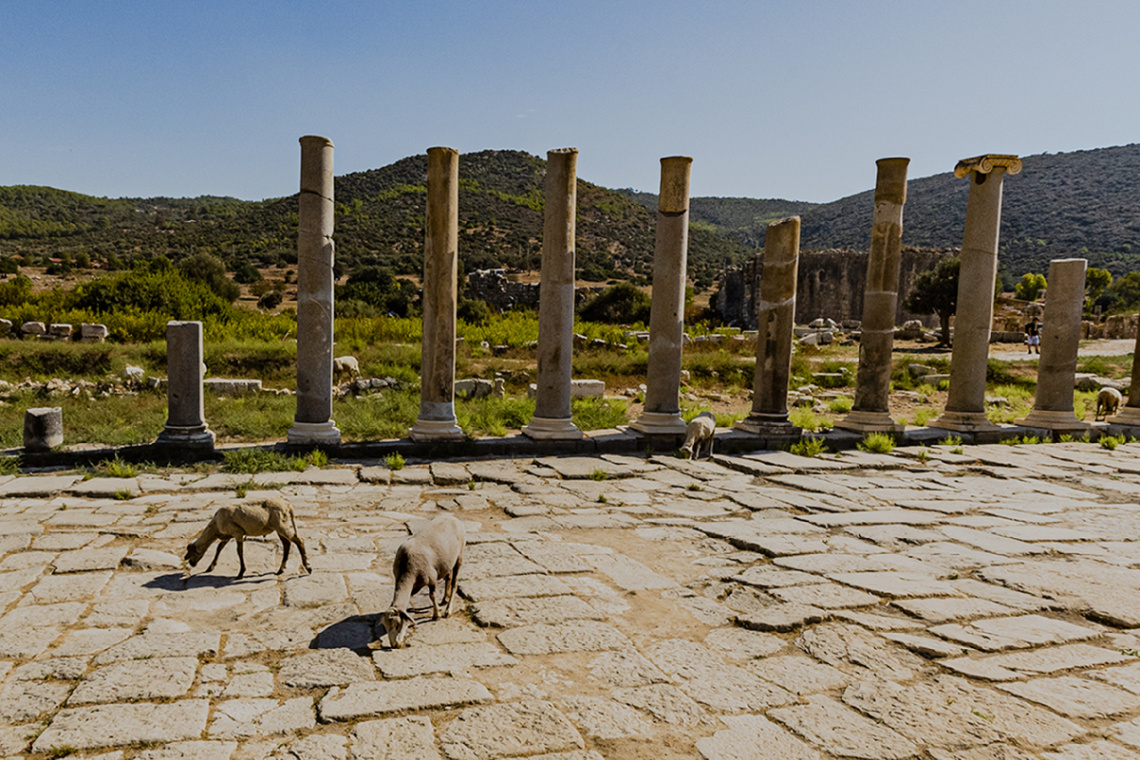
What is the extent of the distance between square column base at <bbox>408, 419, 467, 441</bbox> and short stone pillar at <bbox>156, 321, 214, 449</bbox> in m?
2.37

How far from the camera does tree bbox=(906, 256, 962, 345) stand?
1187 inches

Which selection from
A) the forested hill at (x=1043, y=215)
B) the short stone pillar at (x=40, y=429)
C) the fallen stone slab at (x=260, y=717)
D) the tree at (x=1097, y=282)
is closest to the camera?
the fallen stone slab at (x=260, y=717)

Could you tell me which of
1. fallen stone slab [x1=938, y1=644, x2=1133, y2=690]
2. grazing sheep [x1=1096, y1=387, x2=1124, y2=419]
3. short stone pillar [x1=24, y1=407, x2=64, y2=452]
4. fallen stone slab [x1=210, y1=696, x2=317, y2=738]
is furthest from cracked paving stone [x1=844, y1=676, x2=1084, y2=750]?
grazing sheep [x1=1096, y1=387, x2=1124, y2=419]

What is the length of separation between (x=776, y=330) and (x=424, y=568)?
7.75 metres

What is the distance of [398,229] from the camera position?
5238 cm

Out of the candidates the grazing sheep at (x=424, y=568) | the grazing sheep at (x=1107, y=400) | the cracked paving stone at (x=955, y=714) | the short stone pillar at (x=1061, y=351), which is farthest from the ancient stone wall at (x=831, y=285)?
the cracked paving stone at (x=955, y=714)

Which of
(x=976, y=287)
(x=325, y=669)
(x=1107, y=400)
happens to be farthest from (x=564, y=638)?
(x=1107, y=400)

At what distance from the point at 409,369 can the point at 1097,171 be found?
8753 centimetres

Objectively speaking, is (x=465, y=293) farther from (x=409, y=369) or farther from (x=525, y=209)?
(x=525, y=209)

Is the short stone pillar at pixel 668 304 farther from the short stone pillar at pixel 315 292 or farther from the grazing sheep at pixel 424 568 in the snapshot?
the grazing sheep at pixel 424 568

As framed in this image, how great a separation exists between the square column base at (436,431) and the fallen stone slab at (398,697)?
6.00m

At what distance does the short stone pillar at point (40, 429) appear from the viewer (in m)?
8.27

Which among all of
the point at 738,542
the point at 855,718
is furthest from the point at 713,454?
the point at 855,718

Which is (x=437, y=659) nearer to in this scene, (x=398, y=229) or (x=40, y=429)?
(x=40, y=429)
